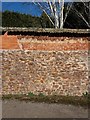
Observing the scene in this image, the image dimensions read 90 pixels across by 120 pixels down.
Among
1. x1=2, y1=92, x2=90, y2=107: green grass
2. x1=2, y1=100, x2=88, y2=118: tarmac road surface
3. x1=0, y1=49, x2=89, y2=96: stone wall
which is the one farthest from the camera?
x1=0, y1=49, x2=89, y2=96: stone wall

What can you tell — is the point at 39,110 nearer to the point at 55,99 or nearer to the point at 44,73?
the point at 55,99

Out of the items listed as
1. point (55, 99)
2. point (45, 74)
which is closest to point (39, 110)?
point (55, 99)

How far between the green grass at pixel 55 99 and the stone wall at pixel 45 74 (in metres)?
0.28

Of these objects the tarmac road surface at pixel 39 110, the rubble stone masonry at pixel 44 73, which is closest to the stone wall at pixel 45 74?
the rubble stone masonry at pixel 44 73

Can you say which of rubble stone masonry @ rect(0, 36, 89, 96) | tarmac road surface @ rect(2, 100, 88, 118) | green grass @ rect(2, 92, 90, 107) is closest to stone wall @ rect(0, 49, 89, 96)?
rubble stone masonry @ rect(0, 36, 89, 96)

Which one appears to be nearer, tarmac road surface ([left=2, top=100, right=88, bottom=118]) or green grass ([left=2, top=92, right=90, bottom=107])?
tarmac road surface ([left=2, top=100, right=88, bottom=118])

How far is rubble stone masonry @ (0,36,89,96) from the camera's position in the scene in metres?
15.7

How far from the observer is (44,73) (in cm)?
1573

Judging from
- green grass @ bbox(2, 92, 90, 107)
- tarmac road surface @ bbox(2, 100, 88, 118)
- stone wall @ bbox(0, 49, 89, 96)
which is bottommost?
green grass @ bbox(2, 92, 90, 107)

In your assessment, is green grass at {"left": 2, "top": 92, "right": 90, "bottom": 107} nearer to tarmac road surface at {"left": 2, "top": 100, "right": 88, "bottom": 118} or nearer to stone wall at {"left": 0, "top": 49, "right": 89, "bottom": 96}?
stone wall at {"left": 0, "top": 49, "right": 89, "bottom": 96}

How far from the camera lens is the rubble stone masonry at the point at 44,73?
619 inches

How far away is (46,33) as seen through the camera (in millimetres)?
20453

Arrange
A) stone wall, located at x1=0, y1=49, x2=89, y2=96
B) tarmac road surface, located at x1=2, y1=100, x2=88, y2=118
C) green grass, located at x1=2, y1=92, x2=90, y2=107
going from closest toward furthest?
tarmac road surface, located at x1=2, y1=100, x2=88, y2=118 < green grass, located at x1=2, y1=92, x2=90, y2=107 < stone wall, located at x1=0, y1=49, x2=89, y2=96

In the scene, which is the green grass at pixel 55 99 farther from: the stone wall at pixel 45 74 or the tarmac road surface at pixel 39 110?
the tarmac road surface at pixel 39 110
